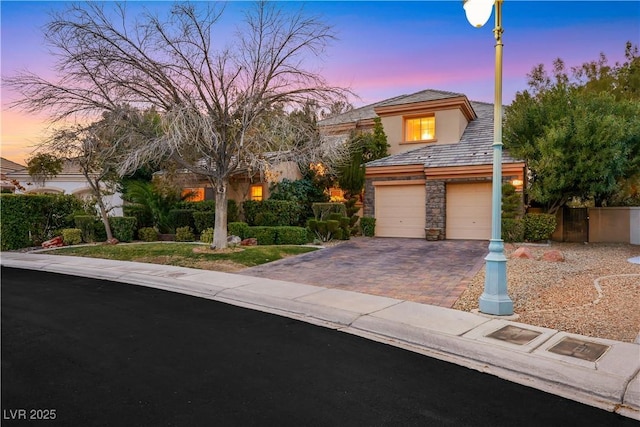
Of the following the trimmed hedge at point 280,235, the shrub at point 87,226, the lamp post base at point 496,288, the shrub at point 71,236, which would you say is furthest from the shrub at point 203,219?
the lamp post base at point 496,288

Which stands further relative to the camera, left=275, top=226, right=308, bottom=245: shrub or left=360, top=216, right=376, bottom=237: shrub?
left=360, top=216, right=376, bottom=237: shrub

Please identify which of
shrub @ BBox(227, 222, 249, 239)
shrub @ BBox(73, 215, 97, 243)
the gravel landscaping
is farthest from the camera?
shrub @ BBox(73, 215, 97, 243)

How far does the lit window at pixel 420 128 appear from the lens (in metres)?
20.9

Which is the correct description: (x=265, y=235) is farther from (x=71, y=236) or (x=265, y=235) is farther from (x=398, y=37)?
(x=398, y=37)

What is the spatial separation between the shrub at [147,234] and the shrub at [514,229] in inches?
612

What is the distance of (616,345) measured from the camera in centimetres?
502

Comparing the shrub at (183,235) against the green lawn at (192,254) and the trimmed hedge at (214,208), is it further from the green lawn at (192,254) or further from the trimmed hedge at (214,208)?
the green lawn at (192,254)

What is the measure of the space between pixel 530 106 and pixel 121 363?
56.0 ft

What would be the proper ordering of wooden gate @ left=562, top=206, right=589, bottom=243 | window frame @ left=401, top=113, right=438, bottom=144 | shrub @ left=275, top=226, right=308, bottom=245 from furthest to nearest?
1. window frame @ left=401, top=113, right=438, bottom=144
2. wooden gate @ left=562, top=206, right=589, bottom=243
3. shrub @ left=275, top=226, right=308, bottom=245

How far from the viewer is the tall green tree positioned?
14.1m

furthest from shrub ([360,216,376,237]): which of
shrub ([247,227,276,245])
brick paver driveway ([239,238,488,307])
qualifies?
shrub ([247,227,276,245])

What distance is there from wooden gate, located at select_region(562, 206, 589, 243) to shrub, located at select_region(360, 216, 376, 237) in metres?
8.53

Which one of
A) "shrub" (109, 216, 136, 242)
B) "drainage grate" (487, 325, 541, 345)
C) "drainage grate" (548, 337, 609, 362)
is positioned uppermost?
"shrub" (109, 216, 136, 242)

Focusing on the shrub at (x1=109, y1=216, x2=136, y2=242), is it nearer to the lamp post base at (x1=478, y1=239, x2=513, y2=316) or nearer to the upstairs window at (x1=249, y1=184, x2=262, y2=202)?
the upstairs window at (x1=249, y1=184, x2=262, y2=202)
